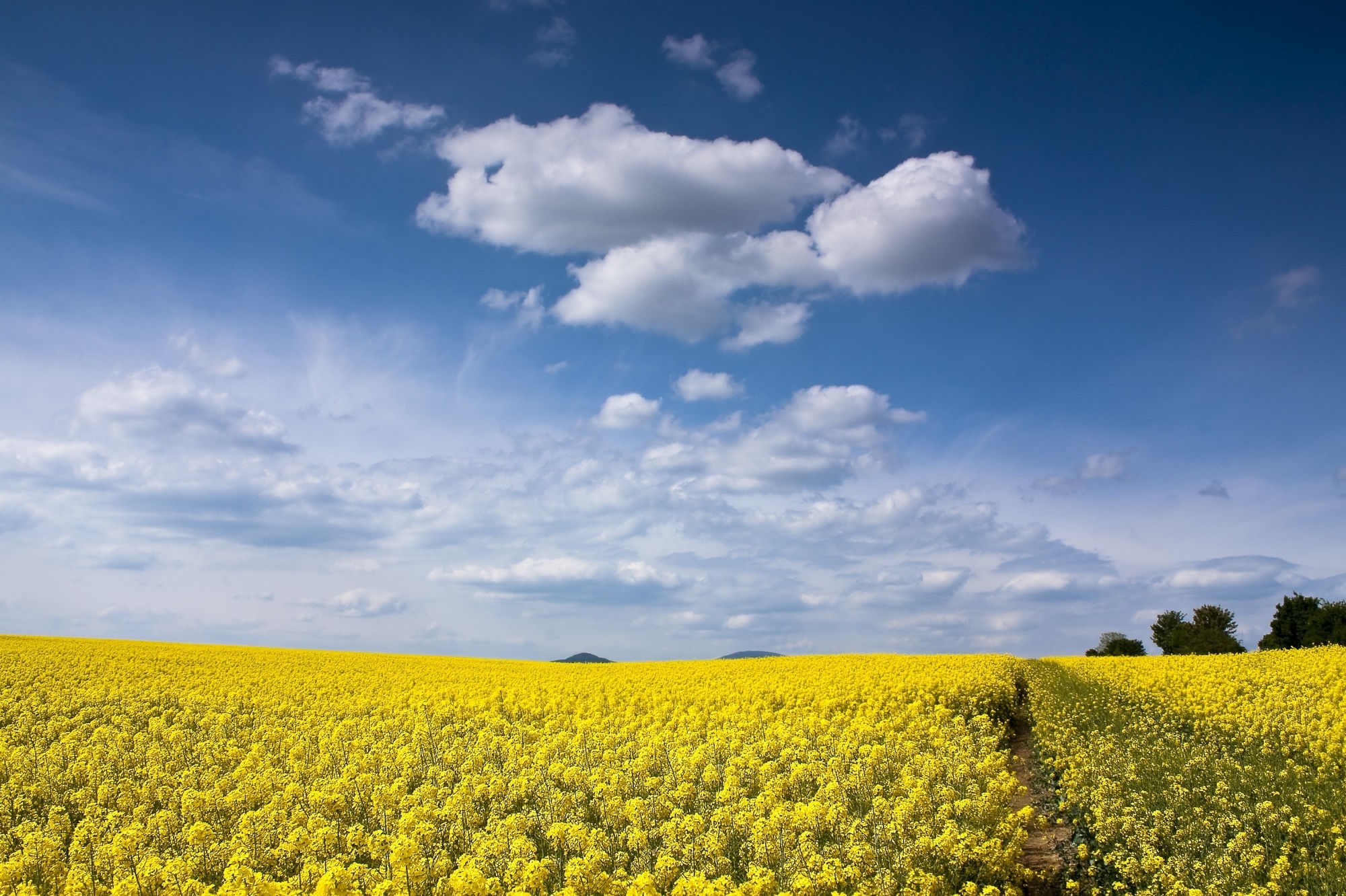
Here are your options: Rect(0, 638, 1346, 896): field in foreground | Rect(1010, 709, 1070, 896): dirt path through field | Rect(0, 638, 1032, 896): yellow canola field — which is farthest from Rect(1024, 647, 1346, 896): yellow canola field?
Rect(0, 638, 1032, 896): yellow canola field

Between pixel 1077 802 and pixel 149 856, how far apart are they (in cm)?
1204

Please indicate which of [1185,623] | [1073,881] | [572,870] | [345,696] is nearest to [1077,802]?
[1073,881]

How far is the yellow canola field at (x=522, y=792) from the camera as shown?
860cm

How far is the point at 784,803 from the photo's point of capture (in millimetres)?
10109

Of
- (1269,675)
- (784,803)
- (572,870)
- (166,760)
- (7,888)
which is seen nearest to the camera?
(572,870)

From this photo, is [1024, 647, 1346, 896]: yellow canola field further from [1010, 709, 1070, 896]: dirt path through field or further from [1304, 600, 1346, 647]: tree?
[1304, 600, 1346, 647]: tree

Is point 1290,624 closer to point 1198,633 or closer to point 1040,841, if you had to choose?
point 1198,633

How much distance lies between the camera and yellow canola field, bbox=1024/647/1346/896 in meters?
9.09

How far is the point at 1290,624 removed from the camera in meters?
51.4

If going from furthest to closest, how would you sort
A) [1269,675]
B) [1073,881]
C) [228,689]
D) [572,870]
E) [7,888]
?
1. [228,689]
2. [1269,675]
3. [1073,881]
4. [7,888]
5. [572,870]

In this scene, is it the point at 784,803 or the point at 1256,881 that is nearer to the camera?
the point at 1256,881

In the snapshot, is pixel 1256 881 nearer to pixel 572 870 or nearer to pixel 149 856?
pixel 572 870

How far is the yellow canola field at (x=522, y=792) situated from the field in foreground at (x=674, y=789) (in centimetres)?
5

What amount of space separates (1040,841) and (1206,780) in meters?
2.73
